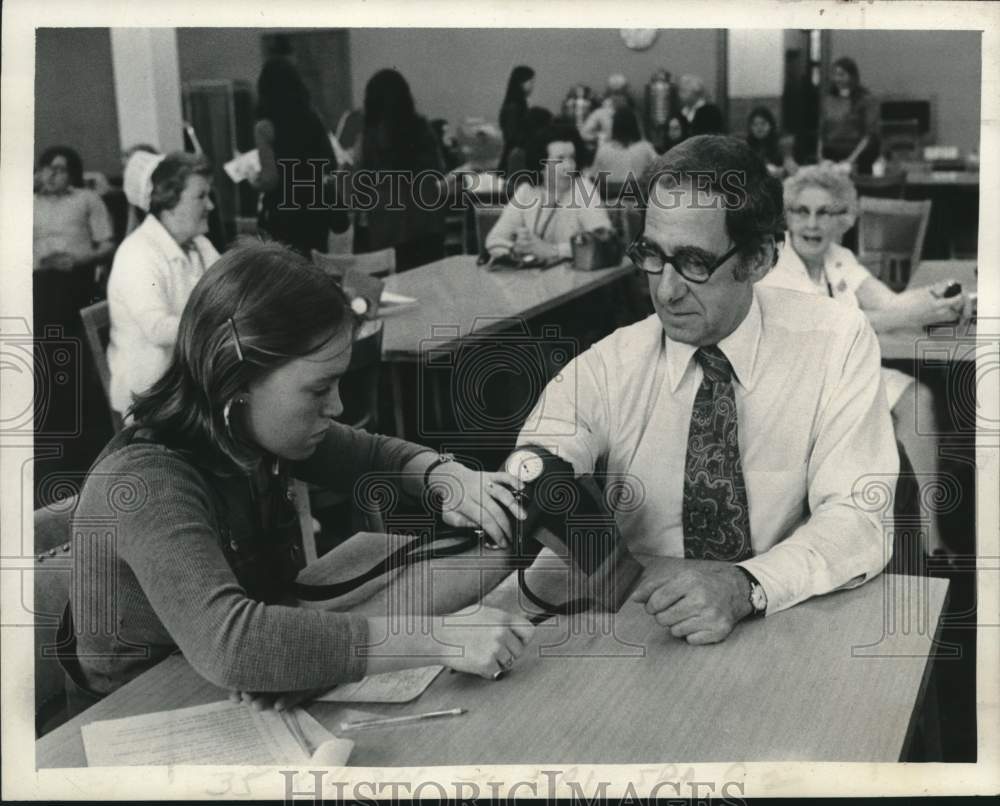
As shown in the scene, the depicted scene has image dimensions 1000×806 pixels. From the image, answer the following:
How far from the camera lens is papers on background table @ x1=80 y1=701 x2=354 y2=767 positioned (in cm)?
125

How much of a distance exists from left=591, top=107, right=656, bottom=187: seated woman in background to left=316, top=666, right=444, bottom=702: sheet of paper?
851 millimetres

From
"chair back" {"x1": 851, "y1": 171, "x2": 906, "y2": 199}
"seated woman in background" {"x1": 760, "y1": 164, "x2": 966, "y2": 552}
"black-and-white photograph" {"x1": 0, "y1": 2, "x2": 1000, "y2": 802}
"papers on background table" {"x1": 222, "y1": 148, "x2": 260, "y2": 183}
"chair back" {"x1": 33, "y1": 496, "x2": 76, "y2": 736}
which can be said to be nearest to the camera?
"black-and-white photograph" {"x1": 0, "y1": 2, "x2": 1000, "y2": 802}

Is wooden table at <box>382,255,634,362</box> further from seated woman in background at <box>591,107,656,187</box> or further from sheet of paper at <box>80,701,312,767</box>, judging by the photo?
sheet of paper at <box>80,701,312,767</box>

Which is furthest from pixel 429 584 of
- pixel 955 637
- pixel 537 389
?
pixel 955 637

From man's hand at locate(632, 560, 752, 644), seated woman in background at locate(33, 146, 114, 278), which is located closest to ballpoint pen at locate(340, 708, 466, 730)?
man's hand at locate(632, 560, 752, 644)

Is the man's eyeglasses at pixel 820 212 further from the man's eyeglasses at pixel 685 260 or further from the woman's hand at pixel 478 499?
the woman's hand at pixel 478 499

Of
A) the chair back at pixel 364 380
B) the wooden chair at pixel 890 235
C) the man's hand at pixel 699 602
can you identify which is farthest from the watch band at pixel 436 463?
the wooden chair at pixel 890 235

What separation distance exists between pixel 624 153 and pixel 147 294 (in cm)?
83

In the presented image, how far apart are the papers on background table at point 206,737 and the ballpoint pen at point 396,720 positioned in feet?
0.10

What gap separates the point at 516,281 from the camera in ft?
5.83

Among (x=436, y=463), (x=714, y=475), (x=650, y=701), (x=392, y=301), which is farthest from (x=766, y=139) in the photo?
(x=650, y=701)

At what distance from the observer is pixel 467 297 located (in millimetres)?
1757

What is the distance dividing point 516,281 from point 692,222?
0.34 metres

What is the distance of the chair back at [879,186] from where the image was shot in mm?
1931
